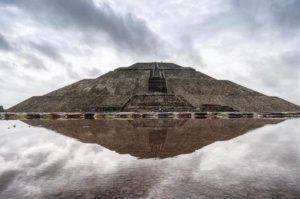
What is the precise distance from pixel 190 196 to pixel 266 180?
329 centimetres

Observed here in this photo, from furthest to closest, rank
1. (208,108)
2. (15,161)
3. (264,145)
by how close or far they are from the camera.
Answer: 1. (208,108)
2. (264,145)
3. (15,161)

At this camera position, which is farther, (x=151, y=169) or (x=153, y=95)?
(x=153, y=95)

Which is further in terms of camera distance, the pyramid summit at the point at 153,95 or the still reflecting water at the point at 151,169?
the pyramid summit at the point at 153,95

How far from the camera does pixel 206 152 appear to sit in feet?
56.9

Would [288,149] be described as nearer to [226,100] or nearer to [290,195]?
[290,195]

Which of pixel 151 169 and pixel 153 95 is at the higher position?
pixel 153 95

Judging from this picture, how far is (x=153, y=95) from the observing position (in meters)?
68.6

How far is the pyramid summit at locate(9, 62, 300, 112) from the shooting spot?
65938mm

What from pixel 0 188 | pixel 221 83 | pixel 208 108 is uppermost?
pixel 221 83

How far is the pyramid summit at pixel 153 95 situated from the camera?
65938 millimetres

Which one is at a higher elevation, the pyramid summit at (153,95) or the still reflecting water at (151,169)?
the pyramid summit at (153,95)

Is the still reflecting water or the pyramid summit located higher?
the pyramid summit

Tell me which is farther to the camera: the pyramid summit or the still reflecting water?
the pyramid summit

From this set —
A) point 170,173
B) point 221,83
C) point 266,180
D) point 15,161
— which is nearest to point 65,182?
point 170,173
